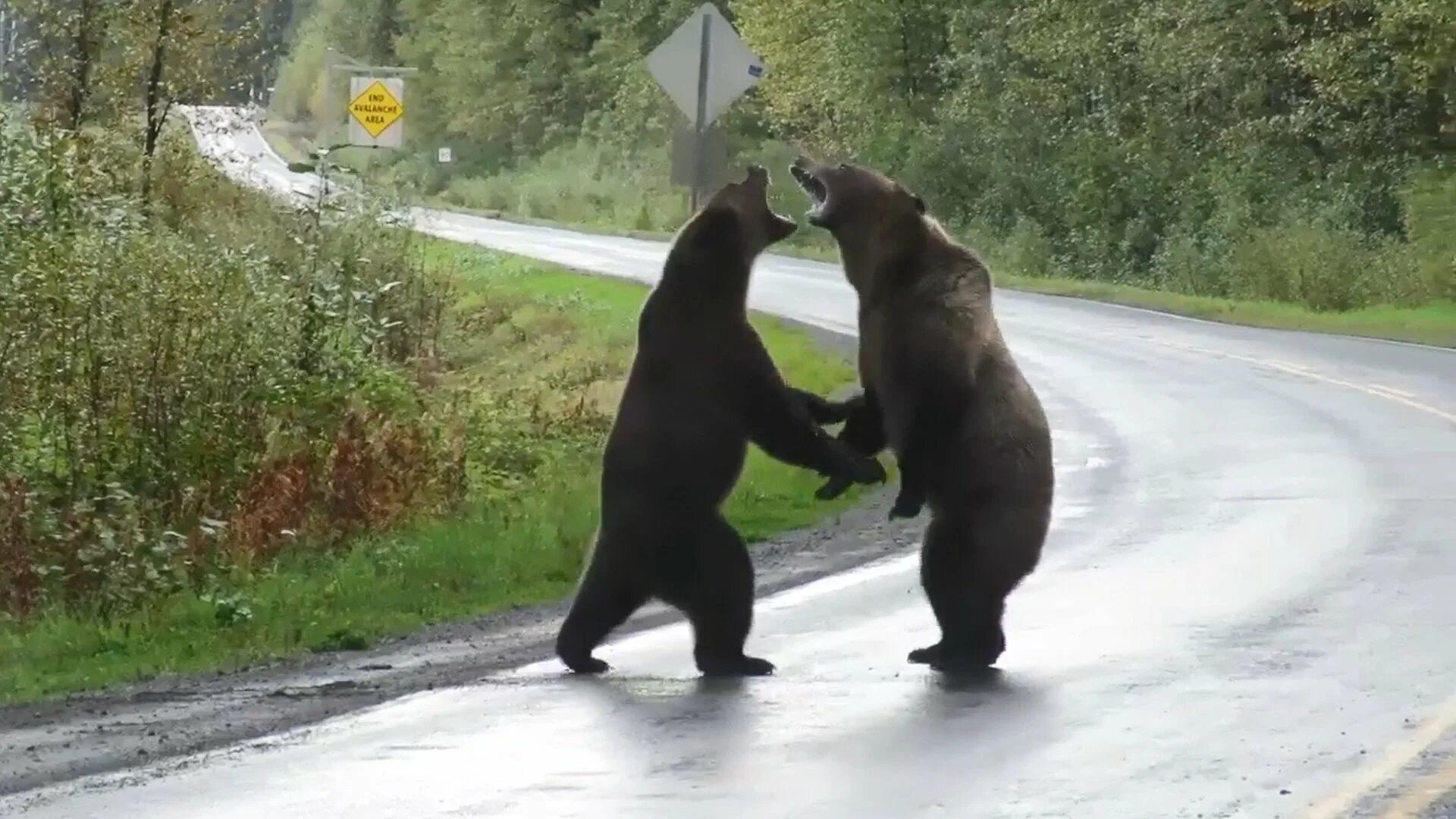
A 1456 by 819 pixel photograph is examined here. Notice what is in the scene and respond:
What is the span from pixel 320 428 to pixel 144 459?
2.15 meters

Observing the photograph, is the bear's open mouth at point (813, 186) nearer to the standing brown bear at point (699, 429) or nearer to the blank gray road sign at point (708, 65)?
the standing brown bear at point (699, 429)

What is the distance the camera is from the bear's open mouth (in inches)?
387

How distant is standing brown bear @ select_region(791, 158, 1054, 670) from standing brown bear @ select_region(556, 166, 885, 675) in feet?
0.85

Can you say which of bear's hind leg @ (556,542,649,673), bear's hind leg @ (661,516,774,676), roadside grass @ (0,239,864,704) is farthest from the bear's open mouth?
roadside grass @ (0,239,864,704)

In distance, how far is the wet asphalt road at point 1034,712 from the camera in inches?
317

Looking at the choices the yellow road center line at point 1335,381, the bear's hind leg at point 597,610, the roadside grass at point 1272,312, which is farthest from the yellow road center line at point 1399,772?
the roadside grass at point 1272,312

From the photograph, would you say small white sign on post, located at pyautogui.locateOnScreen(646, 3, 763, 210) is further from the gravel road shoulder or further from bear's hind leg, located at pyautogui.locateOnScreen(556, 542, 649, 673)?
bear's hind leg, located at pyautogui.locateOnScreen(556, 542, 649, 673)

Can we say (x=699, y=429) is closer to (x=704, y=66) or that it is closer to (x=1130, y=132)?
(x=704, y=66)

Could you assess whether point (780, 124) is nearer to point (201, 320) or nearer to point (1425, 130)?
point (1425, 130)

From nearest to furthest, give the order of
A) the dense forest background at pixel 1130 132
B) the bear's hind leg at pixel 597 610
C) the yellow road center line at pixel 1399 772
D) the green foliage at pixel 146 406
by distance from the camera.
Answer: the yellow road center line at pixel 1399 772
the bear's hind leg at pixel 597 610
the green foliage at pixel 146 406
the dense forest background at pixel 1130 132

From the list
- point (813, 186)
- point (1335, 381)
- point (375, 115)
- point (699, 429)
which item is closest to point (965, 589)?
point (699, 429)

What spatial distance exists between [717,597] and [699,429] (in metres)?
0.68

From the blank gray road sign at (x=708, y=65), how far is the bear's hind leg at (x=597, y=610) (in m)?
16.2

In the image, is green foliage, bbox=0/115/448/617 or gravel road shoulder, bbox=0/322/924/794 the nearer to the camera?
gravel road shoulder, bbox=0/322/924/794
